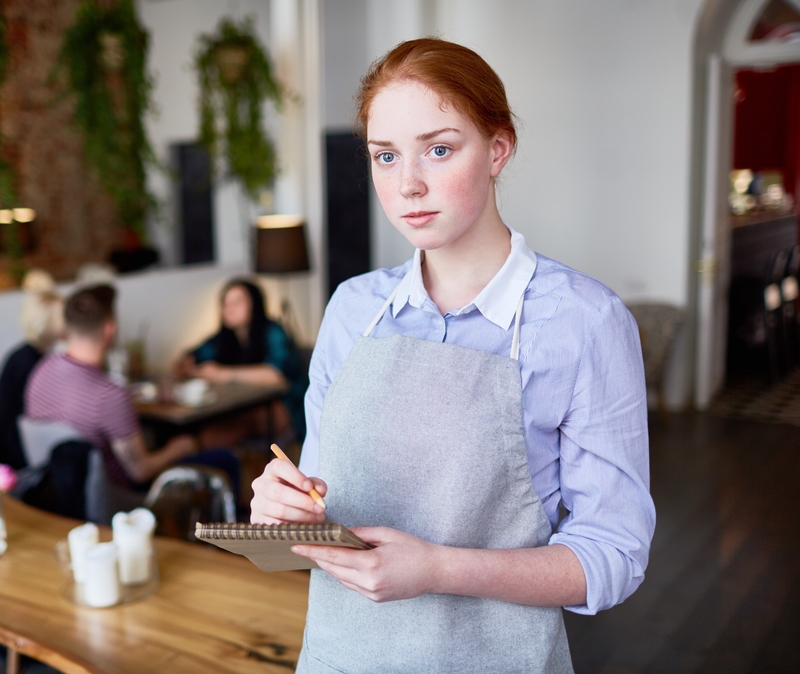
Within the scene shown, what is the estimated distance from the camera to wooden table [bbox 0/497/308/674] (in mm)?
1427

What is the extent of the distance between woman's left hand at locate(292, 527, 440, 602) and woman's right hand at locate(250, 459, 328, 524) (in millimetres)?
54

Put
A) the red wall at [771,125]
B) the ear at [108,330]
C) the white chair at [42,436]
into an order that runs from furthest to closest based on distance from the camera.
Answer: the red wall at [771,125] → the ear at [108,330] → the white chair at [42,436]

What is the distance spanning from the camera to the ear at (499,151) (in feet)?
3.22

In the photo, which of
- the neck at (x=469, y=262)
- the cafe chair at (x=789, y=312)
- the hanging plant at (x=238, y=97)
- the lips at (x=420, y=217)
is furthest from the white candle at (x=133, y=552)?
the cafe chair at (x=789, y=312)

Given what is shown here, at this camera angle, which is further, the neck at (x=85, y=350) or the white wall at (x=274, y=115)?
the white wall at (x=274, y=115)

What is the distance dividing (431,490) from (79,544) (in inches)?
41.5

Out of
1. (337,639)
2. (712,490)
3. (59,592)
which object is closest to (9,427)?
(59,592)

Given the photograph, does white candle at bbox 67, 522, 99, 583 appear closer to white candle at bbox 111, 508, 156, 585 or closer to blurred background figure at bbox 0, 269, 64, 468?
white candle at bbox 111, 508, 156, 585

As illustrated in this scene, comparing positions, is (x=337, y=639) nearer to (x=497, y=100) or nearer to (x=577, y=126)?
(x=497, y=100)

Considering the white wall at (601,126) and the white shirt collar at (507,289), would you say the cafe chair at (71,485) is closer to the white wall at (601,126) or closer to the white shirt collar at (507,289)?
the white shirt collar at (507,289)

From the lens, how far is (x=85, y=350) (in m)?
3.24

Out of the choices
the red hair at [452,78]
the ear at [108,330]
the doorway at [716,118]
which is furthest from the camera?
the doorway at [716,118]

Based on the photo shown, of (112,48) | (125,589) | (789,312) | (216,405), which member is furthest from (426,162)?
(789,312)

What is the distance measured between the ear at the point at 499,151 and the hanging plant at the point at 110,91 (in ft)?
16.7
